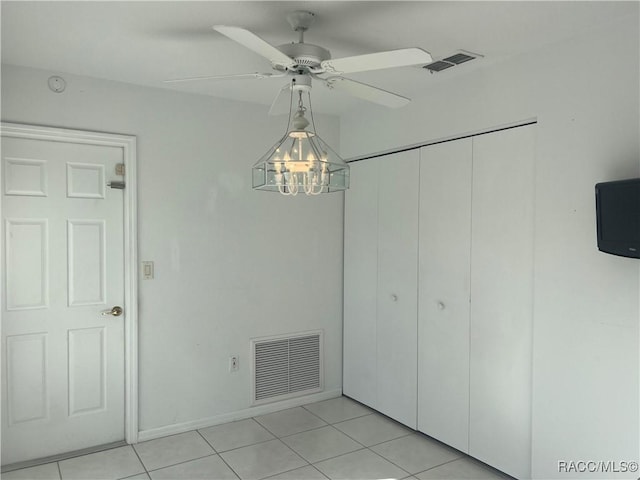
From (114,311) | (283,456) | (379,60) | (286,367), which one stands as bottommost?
(283,456)

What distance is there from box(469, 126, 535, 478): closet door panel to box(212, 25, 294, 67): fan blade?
1.51 m

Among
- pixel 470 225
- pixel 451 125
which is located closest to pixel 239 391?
pixel 470 225

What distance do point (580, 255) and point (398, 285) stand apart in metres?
1.40

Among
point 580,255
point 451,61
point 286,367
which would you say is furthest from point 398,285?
point 451,61

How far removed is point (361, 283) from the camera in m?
3.95

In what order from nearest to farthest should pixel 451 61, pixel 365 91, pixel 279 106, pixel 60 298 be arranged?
pixel 365 91 → pixel 279 106 → pixel 451 61 → pixel 60 298

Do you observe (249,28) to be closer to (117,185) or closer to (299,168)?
(299,168)

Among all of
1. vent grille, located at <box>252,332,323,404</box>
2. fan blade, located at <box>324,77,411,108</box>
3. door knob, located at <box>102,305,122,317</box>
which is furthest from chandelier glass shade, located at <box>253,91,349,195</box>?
vent grille, located at <box>252,332,323,404</box>

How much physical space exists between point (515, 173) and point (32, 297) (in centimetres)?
297

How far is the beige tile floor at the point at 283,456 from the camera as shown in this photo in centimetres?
286

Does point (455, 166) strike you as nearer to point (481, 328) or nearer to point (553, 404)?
point (481, 328)

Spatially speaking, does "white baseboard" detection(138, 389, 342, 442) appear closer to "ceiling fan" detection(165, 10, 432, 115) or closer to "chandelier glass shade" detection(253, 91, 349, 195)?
"chandelier glass shade" detection(253, 91, 349, 195)

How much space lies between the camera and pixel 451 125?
3.10 m

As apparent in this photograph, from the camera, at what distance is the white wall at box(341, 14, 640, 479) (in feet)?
7.25
